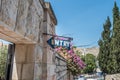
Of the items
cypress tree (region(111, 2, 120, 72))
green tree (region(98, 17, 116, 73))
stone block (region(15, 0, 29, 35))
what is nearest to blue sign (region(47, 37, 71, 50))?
stone block (region(15, 0, 29, 35))

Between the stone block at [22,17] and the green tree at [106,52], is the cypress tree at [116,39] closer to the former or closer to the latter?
the green tree at [106,52]

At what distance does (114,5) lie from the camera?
693 inches

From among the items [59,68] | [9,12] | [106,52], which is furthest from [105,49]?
[9,12]

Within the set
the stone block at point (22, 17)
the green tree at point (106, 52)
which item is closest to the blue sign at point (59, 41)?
the stone block at point (22, 17)

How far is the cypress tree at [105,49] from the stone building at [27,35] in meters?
15.8

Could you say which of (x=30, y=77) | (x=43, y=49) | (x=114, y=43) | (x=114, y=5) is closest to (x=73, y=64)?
(x=43, y=49)

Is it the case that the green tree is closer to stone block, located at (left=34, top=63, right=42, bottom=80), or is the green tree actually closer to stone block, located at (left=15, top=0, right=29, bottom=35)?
stone block, located at (left=34, top=63, right=42, bottom=80)

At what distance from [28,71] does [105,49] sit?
17.5 m

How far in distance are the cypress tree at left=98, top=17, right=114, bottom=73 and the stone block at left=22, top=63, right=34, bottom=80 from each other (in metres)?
→ 16.1

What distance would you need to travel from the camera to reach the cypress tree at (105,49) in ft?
57.7

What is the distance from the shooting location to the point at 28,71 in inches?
68.2

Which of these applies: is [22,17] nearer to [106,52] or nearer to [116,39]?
[116,39]

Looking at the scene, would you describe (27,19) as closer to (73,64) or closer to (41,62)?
(41,62)

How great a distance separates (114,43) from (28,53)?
43.0 feet
